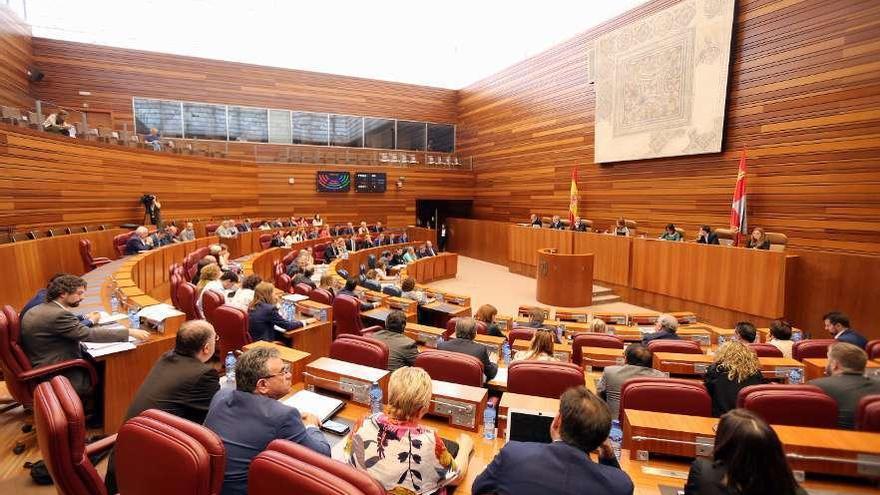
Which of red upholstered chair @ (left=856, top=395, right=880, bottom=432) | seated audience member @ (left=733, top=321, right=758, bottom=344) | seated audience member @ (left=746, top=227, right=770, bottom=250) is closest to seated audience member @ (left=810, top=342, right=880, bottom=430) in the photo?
red upholstered chair @ (left=856, top=395, right=880, bottom=432)

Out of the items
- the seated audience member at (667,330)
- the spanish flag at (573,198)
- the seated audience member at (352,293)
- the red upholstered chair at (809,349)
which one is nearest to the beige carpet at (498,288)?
the spanish flag at (573,198)

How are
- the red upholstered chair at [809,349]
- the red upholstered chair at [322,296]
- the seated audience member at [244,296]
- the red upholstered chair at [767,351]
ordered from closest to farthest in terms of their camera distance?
1. the red upholstered chair at [767,351]
2. the red upholstered chair at [809,349]
3. the seated audience member at [244,296]
4. the red upholstered chair at [322,296]

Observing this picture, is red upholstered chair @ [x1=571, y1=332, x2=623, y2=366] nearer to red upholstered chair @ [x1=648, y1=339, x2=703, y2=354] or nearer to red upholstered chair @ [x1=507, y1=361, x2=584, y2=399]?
red upholstered chair @ [x1=648, y1=339, x2=703, y2=354]

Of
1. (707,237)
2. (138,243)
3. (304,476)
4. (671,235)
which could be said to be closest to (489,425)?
(304,476)

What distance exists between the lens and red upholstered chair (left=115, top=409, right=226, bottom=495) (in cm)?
141

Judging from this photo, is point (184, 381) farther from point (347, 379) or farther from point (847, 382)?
point (847, 382)

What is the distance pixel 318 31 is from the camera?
16.0 metres

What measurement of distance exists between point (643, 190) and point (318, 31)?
12.2m

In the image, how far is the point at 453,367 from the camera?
2746mm

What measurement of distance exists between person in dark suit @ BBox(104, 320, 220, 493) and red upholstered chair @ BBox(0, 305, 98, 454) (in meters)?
1.02

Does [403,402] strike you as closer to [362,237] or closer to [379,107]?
[362,237]

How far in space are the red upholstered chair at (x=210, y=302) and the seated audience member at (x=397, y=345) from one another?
5.69 ft

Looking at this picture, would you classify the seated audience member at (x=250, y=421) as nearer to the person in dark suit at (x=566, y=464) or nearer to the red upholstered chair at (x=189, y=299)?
the person in dark suit at (x=566, y=464)

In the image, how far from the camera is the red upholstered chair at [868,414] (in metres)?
2.23
